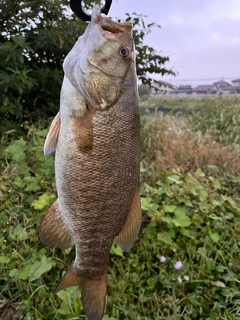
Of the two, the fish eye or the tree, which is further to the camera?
the tree

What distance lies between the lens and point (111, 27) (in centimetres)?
132

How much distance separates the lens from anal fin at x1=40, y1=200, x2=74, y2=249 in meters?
1.43

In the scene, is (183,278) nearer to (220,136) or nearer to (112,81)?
(112,81)

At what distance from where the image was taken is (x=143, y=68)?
206 inches

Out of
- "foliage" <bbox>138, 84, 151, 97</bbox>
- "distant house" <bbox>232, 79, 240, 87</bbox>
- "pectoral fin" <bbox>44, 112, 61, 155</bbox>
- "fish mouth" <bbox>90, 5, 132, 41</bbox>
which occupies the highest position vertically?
"fish mouth" <bbox>90, 5, 132, 41</bbox>

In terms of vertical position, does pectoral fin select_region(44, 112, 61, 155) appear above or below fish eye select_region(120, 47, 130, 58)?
below

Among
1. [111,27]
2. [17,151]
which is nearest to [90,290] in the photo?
[111,27]

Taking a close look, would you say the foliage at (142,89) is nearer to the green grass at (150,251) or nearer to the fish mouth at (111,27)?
the green grass at (150,251)

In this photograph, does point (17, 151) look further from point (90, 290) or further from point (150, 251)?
point (90, 290)

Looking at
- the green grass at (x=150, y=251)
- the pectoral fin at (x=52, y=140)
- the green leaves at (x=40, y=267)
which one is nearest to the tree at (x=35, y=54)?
the green grass at (x=150, y=251)

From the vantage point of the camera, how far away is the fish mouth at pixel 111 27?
129 cm

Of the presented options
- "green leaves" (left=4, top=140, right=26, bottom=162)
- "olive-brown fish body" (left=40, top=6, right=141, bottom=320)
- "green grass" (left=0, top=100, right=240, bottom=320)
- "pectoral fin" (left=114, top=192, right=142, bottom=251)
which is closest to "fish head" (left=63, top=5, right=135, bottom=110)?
"olive-brown fish body" (left=40, top=6, right=141, bottom=320)

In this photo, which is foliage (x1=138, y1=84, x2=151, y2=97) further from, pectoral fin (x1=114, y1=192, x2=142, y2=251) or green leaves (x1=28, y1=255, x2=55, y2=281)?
pectoral fin (x1=114, y1=192, x2=142, y2=251)

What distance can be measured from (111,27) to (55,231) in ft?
2.58
